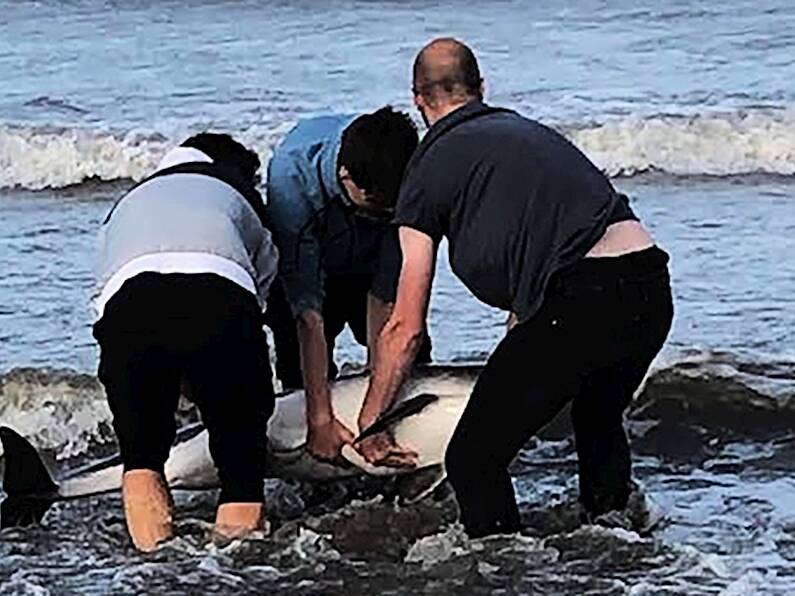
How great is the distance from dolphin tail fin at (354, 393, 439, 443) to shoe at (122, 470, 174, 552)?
2.18 feet

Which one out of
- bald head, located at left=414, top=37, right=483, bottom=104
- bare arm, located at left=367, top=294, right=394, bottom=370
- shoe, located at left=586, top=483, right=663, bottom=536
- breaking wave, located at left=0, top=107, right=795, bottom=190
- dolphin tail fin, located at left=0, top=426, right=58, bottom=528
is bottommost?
breaking wave, located at left=0, top=107, right=795, bottom=190

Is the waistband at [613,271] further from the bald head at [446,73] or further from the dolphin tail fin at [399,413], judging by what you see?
the dolphin tail fin at [399,413]

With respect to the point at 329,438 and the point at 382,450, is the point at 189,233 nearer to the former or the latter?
the point at 329,438

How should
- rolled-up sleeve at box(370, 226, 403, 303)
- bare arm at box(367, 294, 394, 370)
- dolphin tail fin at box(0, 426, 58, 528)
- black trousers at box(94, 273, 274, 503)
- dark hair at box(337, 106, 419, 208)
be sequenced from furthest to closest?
1. bare arm at box(367, 294, 394, 370)
2. rolled-up sleeve at box(370, 226, 403, 303)
3. dolphin tail fin at box(0, 426, 58, 528)
4. dark hair at box(337, 106, 419, 208)
5. black trousers at box(94, 273, 274, 503)

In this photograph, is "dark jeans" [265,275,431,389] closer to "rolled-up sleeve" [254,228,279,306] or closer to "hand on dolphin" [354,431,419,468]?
"hand on dolphin" [354,431,419,468]

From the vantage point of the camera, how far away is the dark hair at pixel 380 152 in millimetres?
5832

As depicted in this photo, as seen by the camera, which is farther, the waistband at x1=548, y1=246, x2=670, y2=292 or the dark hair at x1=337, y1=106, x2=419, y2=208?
the dark hair at x1=337, y1=106, x2=419, y2=208

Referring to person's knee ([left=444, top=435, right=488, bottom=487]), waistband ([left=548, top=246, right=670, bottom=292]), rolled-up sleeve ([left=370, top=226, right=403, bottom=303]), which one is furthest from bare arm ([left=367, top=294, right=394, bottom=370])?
waistband ([left=548, top=246, right=670, bottom=292])

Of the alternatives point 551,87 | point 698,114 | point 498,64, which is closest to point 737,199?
point 698,114

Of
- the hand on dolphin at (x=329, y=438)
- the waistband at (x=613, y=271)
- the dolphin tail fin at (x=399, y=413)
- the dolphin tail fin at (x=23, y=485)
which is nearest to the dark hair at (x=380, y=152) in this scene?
the waistband at (x=613, y=271)

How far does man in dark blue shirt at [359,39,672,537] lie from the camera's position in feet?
18.1

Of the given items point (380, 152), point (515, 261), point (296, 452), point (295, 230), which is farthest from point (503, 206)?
point (296, 452)

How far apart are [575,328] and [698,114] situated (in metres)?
11.9

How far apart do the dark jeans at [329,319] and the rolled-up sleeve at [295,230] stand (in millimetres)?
293
